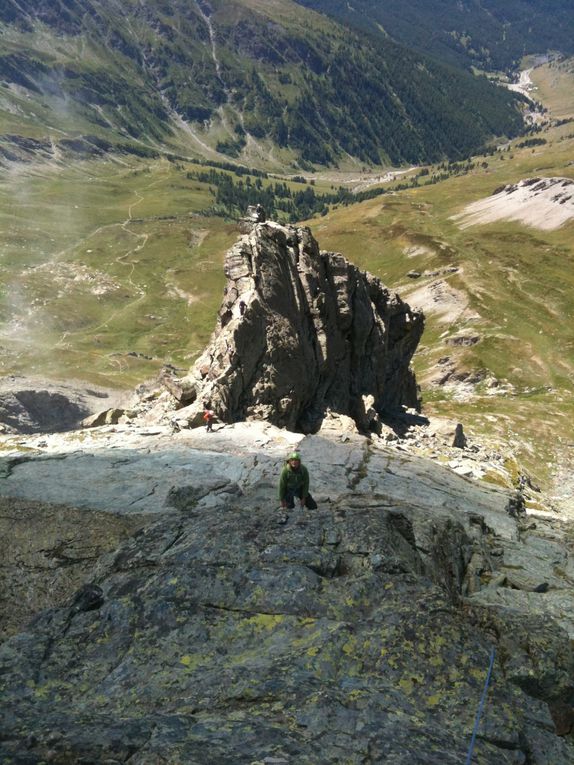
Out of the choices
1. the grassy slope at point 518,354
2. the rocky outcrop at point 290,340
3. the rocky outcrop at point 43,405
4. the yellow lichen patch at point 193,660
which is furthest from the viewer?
the grassy slope at point 518,354

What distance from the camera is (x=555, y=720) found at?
11.6 meters

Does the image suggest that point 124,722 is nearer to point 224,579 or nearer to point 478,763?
point 224,579

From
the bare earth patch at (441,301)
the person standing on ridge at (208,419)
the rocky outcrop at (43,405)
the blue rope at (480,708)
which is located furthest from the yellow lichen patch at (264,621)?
the bare earth patch at (441,301)

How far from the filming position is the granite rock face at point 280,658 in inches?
361

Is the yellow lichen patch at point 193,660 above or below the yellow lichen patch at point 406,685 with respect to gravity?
above

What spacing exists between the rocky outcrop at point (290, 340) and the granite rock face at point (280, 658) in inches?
1025

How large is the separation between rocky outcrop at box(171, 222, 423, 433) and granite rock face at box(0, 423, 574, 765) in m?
26.0

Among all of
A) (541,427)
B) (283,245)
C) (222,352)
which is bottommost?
(541,427)

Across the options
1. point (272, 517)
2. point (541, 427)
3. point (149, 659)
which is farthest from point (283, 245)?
point (541, 427)

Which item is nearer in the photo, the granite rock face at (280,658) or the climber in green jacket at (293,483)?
the granite rock face at (280,658)

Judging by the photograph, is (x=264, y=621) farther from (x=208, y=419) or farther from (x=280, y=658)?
(x=208, y=419)

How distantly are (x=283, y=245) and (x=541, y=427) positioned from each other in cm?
5960

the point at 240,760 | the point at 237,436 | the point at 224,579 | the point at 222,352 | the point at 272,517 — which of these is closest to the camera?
the point at 240,760

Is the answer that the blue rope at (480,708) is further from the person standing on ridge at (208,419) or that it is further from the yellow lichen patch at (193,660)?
the person standing on ridge at (208,419)
